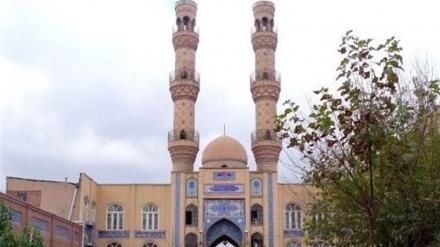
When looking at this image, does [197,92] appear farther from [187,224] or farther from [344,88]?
[344,88]

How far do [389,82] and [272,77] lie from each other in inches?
1097

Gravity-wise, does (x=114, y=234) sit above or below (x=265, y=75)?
below

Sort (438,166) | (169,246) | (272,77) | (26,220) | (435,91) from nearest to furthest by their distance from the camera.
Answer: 1. (435,91)
2. (438,166)
3. (26,220)
4. (169,246)
5. (272,77)

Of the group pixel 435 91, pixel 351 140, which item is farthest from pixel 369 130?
pixel 435 91

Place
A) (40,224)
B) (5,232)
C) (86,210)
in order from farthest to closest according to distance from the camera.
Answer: (86,210)
(40,224)
(5,232)

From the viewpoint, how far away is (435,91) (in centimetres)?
671

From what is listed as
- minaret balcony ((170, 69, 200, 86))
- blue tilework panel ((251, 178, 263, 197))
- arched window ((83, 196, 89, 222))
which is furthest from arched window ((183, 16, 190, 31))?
arched window ((83, 196, 89, 222))

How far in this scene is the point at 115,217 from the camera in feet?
104

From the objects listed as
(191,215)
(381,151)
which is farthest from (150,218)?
(381,151)

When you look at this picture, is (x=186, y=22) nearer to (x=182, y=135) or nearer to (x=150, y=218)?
(x=182, y=135)

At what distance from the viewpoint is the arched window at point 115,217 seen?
3169cm

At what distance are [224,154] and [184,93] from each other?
12.0 feet

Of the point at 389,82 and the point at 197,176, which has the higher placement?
the point at 197,176

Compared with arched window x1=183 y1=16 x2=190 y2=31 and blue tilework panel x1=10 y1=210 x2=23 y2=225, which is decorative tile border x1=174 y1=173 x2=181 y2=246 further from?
blue tilework panel x1=10 y1=210 x2=23 y2=225
